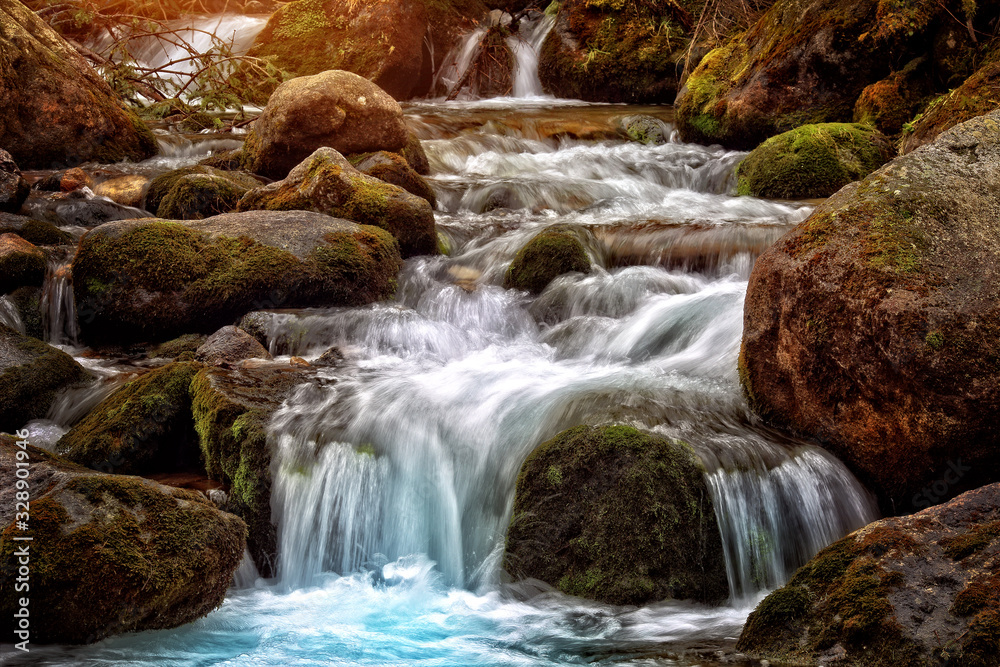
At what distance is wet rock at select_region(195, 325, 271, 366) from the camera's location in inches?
244

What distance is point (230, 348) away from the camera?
6301 mm

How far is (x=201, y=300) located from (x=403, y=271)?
6.63 ft

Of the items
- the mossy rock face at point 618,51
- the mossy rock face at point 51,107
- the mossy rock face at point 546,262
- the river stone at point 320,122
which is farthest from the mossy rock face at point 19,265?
the mossy rock face at point 618,51

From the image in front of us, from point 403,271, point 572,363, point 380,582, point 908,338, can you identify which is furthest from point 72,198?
point 908,338

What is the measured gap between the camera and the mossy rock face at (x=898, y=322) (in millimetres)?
4039

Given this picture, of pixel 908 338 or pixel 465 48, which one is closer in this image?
pixel 908 338

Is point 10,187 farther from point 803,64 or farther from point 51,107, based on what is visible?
point 803,64

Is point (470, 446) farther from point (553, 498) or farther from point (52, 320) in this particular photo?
point (52, 320)

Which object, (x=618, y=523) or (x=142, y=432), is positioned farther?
(x=142, y=432)

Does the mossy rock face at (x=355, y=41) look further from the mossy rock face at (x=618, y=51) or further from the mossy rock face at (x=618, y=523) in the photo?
the mossy rock face at (x=618, y=523)

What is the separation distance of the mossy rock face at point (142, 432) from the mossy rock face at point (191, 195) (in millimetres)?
3838

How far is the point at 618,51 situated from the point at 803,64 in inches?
218


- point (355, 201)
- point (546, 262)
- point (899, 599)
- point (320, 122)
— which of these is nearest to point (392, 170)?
point (320, 122)

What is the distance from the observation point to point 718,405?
16.3 ft
